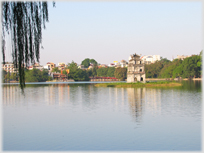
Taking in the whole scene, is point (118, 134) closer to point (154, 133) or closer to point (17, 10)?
point (154, 133)

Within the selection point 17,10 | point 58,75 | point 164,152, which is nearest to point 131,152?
point 164,152

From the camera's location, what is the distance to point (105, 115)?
22156 mm

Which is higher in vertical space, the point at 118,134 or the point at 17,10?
the point at 17,10

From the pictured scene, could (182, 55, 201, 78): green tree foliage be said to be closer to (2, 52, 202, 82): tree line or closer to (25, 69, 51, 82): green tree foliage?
(2, 52, 202, 82): tree line

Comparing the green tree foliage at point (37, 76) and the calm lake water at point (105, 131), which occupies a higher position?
the green tree foliage at point (37, 76)

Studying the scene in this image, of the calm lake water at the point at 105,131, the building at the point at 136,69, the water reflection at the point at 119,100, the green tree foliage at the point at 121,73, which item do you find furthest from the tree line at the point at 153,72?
the calm lake water at the point at 105,131

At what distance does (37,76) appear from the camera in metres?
124

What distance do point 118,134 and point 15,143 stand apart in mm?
5108

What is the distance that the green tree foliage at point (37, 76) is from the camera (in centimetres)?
11980

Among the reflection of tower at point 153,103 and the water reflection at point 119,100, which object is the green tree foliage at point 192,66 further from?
the reflection of tower at point 153,103

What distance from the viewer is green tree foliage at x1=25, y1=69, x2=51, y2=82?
120m

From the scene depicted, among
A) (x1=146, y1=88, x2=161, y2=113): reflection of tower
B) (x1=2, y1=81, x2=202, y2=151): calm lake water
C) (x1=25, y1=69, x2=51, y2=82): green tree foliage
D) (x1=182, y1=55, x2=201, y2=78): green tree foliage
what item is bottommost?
(x1=2, y1=81, x2=202, y2=151): calm lake water

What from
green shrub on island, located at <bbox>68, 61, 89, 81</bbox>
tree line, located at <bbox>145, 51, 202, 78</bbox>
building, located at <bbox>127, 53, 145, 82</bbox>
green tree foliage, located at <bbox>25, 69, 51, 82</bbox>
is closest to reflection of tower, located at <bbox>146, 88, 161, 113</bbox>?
building, located at <bbox>127, 53, 145, 82</bbox>

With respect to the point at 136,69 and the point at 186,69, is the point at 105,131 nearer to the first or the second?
the point at 136,69
